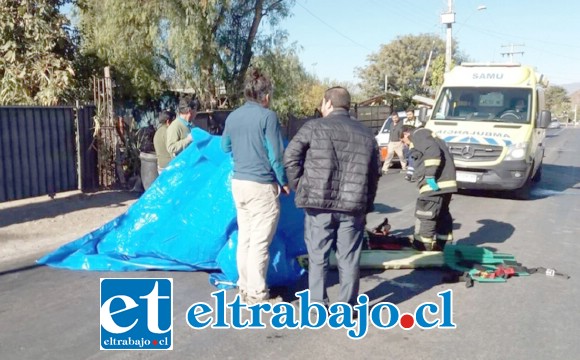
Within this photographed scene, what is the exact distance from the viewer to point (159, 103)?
16266 millimetres

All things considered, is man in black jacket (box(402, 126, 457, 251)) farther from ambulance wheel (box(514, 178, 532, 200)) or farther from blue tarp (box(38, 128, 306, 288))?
ambulance wheel (box(514, 178, 532, 200))

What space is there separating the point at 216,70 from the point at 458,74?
8.94 metres

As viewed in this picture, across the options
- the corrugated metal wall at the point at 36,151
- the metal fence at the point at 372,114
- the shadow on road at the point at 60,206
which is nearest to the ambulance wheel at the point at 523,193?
the shadow on road at the point at 60,206

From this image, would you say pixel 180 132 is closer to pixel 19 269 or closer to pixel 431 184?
pixel 19 269

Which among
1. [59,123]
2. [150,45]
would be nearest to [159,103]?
[150,45]

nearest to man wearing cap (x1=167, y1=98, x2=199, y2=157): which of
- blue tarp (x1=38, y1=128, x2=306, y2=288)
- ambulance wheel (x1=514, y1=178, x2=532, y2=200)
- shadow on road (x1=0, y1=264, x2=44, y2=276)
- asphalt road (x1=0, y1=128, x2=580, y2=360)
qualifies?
blue tarp (x1=38, y1=128, x2=306, y2=288)

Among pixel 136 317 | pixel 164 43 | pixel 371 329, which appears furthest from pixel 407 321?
pixel 164 43

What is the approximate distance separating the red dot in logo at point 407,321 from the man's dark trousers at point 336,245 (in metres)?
0.46

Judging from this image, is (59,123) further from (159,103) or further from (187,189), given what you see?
(159,103)

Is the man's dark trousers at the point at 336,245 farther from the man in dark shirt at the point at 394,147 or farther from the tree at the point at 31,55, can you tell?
the man in dark shirt at the point at 394,147

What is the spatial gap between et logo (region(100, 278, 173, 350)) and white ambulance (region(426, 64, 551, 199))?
730 cm

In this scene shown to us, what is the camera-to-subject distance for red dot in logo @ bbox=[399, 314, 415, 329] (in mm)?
4551

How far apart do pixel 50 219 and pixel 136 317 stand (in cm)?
484

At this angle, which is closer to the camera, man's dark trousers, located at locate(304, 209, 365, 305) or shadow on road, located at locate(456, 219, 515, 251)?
man's dark trousers, located at locate(304, 209, 365, 305)
